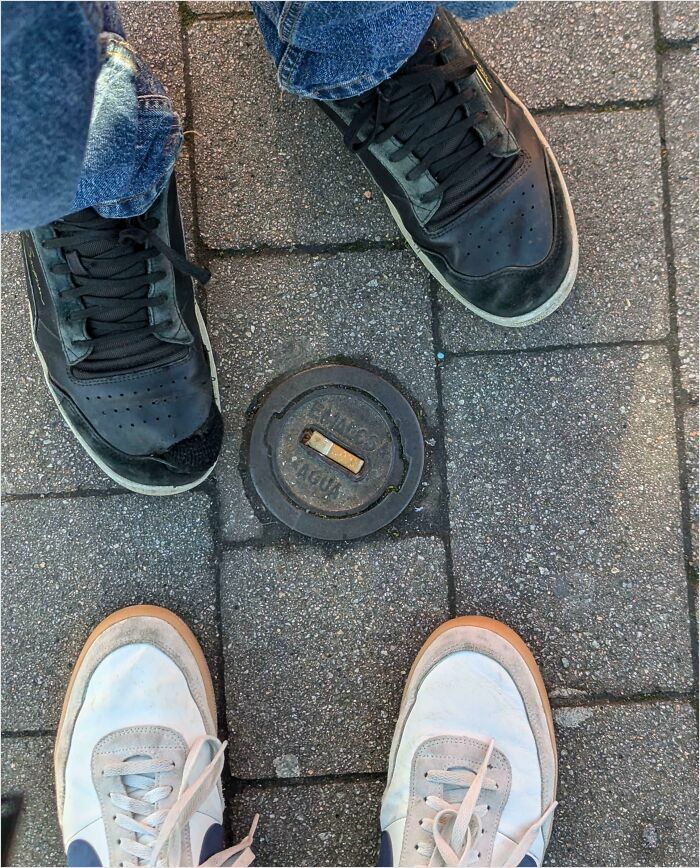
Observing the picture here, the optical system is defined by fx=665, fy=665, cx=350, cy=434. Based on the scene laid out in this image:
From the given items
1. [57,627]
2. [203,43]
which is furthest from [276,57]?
[57,627]

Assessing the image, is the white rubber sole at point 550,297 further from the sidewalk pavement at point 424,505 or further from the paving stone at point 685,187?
the paving stone at point 685,187

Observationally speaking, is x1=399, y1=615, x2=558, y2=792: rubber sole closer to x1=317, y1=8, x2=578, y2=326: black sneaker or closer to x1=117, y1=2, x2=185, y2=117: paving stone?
x1=317, y1=8, x2=578, y2=326: black sneaker

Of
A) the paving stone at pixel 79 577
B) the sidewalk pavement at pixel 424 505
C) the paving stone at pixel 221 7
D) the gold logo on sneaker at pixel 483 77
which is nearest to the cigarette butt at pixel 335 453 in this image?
the sidewalk pavement at pixel 424 505

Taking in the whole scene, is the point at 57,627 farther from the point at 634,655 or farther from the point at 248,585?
the point at 634,655

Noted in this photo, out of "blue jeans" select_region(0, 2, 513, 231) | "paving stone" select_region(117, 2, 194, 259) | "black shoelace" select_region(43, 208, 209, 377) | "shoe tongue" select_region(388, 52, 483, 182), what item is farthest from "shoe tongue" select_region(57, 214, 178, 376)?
"shoe tongue" select_region(388, 52, 483, 182)

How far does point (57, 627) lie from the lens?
6.14 feet

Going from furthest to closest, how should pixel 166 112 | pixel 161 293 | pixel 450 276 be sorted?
1. pixel 450 276
2. pixel 161 293
3. pixel 166 112

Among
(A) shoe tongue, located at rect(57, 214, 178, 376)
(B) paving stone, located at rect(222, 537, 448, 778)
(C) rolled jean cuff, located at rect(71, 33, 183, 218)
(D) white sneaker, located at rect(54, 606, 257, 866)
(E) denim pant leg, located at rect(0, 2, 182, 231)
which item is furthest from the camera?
(B) paving stone, located at rect(222, 537, 448, 778)

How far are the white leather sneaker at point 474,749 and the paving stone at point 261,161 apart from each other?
3.89 feet

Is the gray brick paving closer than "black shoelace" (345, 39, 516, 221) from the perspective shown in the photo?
No

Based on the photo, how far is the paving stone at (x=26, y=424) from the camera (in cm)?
187

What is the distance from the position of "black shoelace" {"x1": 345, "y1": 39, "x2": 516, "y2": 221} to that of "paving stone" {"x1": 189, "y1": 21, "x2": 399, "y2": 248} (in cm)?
20

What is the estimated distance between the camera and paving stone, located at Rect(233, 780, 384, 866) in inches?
72.1

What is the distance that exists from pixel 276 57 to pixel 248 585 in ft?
4.47
